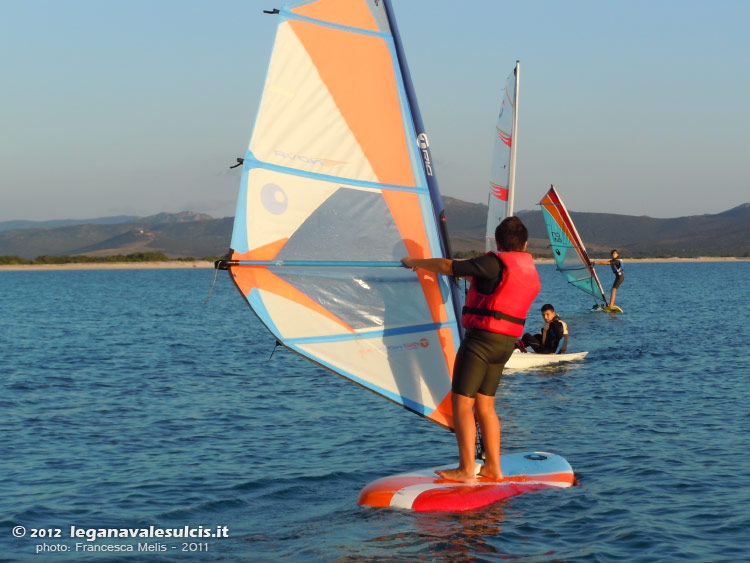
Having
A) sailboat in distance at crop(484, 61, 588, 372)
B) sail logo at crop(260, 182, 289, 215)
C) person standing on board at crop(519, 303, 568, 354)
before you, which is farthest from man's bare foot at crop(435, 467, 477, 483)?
sailboat in distance at crop(484, 61, 588, 372)

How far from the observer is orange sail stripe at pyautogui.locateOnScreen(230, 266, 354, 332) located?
739cm

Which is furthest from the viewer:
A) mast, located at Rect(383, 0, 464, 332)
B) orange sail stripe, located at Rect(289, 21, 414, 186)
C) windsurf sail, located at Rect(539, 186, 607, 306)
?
windsurf sail, located at Rect(539, 186, 607, 306)

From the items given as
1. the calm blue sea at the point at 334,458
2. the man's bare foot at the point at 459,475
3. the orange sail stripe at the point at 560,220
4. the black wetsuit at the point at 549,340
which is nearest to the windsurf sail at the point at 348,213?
the man's bare foot at the point at 459,475

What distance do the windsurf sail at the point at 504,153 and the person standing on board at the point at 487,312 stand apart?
1499 cm

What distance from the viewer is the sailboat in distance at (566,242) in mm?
35000

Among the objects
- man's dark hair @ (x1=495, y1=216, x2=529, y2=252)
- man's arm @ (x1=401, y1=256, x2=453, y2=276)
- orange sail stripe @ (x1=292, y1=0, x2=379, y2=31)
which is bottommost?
man's arm @ (x1=401, y1=256, x2=453, y2=276)

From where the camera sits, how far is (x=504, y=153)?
23.5m

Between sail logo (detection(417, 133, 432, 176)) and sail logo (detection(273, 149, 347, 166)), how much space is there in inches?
31.6

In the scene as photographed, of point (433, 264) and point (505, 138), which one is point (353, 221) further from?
point (505, 138)

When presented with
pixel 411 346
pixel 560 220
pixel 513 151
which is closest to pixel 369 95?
pixel 411 346

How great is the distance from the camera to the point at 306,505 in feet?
30.0

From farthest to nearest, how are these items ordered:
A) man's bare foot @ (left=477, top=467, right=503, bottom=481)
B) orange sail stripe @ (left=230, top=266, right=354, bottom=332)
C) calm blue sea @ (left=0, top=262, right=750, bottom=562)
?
1. man's bare foot @ (left=477, top=467, right=503, bottom=481)
2. calm blue sea @ (left=0, top=262, right=750, bottom=562)
3. orange sail stripe @ (left=230, top=266, right=354, bottom=332)

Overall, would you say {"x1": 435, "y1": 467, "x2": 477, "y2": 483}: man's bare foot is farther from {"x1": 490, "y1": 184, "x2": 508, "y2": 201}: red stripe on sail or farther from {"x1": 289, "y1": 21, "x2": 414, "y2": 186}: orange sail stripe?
{"x1": 490, "y1": 184, "x2": 508, "y2": 201}: red stripe on sail

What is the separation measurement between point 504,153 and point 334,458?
14232 mm
